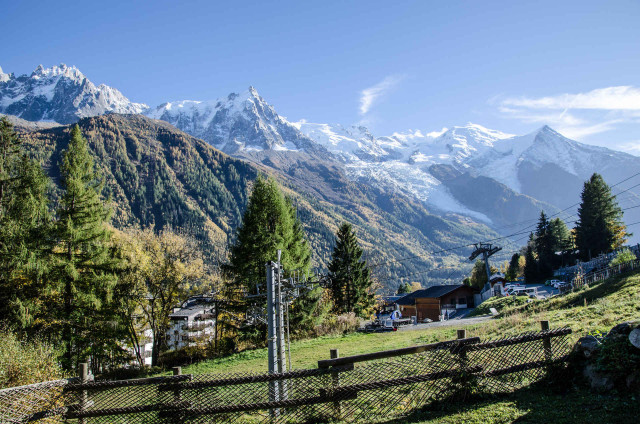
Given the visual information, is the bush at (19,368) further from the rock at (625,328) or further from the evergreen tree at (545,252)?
the evergreen tree at (545,252)

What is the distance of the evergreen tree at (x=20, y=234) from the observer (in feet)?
61.0

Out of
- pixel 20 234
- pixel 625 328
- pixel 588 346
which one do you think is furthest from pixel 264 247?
pixel 625 328

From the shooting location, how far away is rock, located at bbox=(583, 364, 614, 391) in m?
7.30

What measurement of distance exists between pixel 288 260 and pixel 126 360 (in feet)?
42.7

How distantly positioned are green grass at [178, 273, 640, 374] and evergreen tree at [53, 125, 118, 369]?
6.07m

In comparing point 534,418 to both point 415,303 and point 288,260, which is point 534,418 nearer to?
point 288,260

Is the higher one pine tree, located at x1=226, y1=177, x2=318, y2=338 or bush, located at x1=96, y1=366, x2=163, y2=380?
pine tree, located at x1=226, y1=177, x2=318, y2=338

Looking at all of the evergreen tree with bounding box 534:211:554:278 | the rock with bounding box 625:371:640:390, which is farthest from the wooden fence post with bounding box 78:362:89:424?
the evergreen tree with bounding box 534:211:554:278

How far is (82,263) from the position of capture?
21.0 m

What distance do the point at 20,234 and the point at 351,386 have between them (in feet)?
62.3

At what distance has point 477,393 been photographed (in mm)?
8008

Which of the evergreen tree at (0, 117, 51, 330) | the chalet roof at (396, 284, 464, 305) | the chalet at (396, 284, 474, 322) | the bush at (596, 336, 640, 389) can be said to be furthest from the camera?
the chalet roof at (396, 284, 464, 305)

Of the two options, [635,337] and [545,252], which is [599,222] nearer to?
[545,252]

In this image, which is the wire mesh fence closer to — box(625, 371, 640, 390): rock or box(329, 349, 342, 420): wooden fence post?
box(329, 349, 342, 420): wooden fence post
